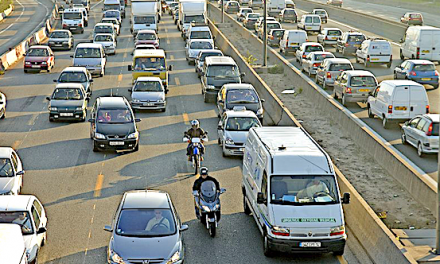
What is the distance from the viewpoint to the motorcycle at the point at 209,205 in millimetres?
17859

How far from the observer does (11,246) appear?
41.4ft

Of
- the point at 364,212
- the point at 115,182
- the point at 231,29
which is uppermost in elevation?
the point at 364,212

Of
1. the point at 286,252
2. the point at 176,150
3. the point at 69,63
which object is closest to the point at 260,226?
the point at 286,252

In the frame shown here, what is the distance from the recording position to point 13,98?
38.3 m

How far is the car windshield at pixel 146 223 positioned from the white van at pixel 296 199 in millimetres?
2080

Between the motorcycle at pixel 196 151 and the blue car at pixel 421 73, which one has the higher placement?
the motorcycle at pixel 196 151

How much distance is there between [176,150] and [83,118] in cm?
637

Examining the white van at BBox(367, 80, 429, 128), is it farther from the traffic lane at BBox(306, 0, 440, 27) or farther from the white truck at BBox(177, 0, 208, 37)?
the traffic lane at BBox(306, 0, 440, 27)

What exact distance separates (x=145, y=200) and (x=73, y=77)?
21.8 meters

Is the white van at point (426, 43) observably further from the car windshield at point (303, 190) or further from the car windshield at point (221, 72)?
the car windshield at point (303, 190)

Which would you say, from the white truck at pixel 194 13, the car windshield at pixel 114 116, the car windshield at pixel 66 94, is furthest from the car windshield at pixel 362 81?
the white truck at pixel 194 13

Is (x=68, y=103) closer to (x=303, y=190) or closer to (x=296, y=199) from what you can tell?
(x=303, y=190)

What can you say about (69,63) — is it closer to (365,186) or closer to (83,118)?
(83,118)

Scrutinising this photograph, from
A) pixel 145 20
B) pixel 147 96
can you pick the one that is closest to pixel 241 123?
pixel 147 96
